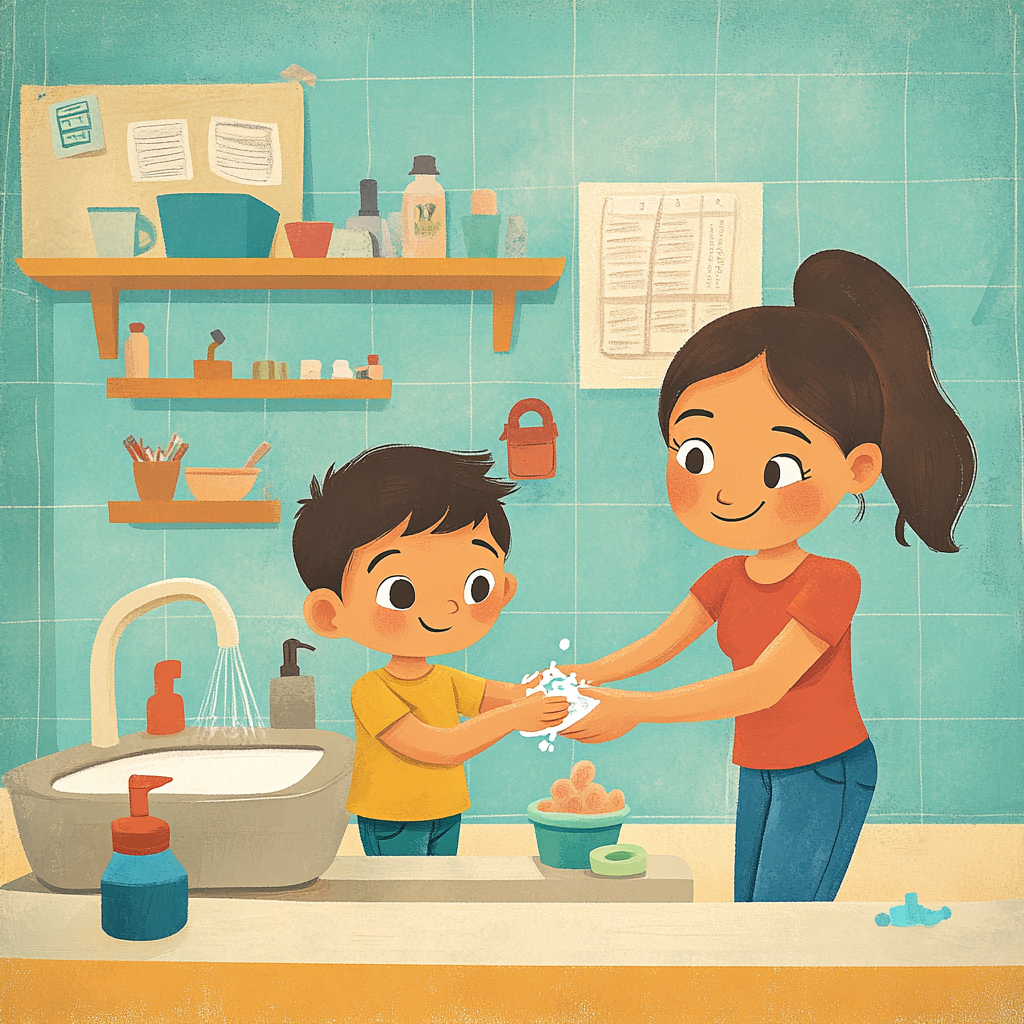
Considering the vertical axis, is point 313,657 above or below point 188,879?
above

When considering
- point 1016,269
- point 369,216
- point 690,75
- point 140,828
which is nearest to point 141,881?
point 140,828

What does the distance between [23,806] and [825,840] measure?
111 cm

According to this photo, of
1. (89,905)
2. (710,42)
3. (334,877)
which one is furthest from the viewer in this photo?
(710,42)

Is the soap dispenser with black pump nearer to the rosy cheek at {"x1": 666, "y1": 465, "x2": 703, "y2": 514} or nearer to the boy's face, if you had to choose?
the boy's face

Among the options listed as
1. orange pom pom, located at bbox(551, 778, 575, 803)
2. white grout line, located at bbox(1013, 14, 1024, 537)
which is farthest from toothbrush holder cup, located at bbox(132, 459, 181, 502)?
white grout line, located at bbox(1013, 14, 1024, 537)

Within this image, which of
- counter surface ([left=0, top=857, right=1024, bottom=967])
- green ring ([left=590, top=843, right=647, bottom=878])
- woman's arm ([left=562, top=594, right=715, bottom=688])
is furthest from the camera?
woman's arm ([left=562, top=594, right=715, bottom=688])

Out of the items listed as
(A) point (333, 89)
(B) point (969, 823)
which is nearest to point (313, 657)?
(A) point (333, 89)

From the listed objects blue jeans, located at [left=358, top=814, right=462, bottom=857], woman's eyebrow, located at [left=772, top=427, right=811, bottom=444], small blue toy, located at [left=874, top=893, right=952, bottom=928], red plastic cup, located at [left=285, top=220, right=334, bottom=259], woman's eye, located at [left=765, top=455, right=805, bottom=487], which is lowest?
blue jeans, located at [left=358, top=814, right=462, bottom=857]

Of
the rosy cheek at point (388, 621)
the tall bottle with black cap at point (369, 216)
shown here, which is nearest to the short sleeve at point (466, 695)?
the rosy cheek at point (388, 621)

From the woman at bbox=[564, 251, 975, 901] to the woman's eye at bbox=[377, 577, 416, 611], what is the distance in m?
0.30

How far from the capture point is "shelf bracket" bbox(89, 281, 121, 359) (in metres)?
1.59

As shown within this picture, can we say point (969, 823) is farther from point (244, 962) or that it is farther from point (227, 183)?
point (227, 183)

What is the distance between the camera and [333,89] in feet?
5.31

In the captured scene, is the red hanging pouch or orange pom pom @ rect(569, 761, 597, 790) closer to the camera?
orange pom pom @ rect(569, 761, 597, 790)
